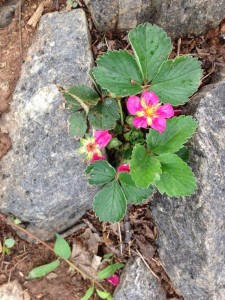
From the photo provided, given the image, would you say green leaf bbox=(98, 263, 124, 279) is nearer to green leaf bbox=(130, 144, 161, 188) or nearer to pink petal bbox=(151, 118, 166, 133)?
green leaf bbox=(130, 144, 161, 188)

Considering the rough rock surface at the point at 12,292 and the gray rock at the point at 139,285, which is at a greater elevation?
the rough rock surface at the point at 12,292

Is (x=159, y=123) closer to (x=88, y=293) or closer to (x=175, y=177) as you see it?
(x=175, y=177)

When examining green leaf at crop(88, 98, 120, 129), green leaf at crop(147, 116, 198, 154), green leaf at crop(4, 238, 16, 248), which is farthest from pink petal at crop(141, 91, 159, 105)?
green leaf at crop(4, 238, 16, 248)

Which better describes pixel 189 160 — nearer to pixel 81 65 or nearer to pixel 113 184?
pixel 113 184

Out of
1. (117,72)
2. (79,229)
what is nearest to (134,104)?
(117,72)

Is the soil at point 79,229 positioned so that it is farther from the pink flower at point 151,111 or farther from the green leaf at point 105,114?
the pink flower at point 151,111

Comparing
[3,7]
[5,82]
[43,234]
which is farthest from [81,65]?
[43,234]

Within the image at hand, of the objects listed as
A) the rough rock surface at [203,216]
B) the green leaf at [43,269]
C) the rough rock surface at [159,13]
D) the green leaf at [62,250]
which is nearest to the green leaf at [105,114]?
Answer: the rough rock surface at [203,216]
